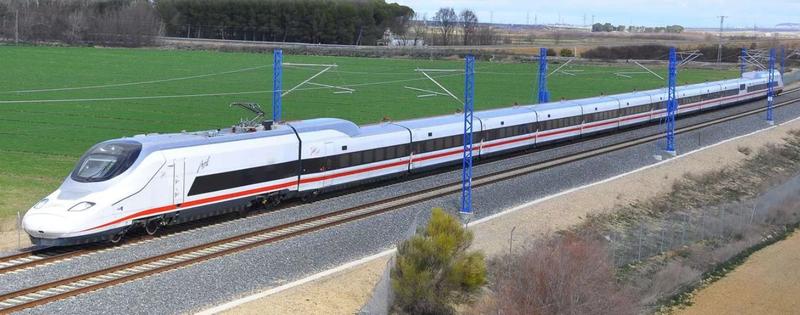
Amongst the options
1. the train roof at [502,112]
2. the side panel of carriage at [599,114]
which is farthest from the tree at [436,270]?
the side panel of carriage at [599,114]

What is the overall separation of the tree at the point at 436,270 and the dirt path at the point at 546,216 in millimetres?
1084

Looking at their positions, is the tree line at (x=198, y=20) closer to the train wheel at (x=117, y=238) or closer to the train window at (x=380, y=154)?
the train window at (x=380, y=154)

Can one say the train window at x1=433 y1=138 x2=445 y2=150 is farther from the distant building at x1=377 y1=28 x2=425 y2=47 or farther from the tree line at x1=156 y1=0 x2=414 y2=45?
the tree line at x1=156 y1=0 x2=414 y2=45

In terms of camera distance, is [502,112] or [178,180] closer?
[178,180]

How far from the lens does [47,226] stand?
2422 cm

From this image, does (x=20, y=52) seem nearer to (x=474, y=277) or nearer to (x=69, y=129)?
(x=69, y=129)

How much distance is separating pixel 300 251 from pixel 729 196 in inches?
1071

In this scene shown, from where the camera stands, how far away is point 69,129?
56.2 meters

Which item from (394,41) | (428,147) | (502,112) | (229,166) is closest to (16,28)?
(394,41)

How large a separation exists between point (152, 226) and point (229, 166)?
321 cm

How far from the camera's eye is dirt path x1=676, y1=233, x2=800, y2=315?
29.1 m

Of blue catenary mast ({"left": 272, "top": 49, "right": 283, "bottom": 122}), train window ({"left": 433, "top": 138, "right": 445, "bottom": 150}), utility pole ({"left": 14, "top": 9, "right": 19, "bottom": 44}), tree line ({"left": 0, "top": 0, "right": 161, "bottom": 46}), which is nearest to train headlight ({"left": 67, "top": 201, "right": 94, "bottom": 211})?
blue catenary mast ({"left": 272, "top": 49, "right": 283, "bottom": 122})

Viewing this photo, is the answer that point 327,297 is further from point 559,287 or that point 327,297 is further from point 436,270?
point 559,287

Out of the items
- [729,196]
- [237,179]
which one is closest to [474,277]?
[237,179]
